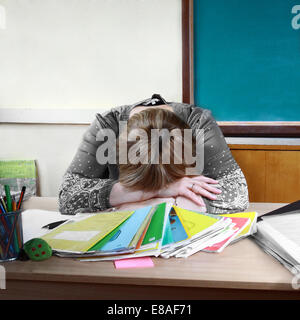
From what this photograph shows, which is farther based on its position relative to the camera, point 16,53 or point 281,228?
point 16,53

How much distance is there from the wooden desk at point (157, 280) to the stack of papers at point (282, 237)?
0.02 meters

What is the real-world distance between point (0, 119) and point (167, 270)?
63.0 inches

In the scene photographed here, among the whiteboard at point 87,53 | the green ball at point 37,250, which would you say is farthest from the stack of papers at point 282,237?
the whiteboard at point 87,53

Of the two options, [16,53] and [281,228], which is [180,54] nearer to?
[16,53]

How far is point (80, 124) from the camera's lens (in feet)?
6.13

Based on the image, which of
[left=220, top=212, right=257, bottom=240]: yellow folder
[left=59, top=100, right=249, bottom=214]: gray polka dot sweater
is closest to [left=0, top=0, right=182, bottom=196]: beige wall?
[left=59, top=100, right=249, bottom=214]: gray polka dot sweater

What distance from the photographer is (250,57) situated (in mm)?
1701

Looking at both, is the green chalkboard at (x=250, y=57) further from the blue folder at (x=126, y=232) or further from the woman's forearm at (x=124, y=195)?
the blue folder at (x=126, y=232)

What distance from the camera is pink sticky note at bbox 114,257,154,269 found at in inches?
26.6

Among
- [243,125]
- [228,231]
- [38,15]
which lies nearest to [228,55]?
[243,125]

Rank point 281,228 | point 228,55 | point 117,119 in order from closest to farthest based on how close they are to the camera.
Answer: point 281,228
point 117,119
point 228,55

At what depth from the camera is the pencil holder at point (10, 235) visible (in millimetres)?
687

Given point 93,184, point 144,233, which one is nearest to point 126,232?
point 144,233

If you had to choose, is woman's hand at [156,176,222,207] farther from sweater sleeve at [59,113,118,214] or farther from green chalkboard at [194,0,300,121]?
green chalkboard at [194,0,300,121]
